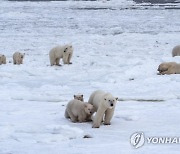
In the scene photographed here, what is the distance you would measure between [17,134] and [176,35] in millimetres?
18595

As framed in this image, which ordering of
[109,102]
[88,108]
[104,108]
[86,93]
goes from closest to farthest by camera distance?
[109,102], [104,108], [88,108], [86,93]

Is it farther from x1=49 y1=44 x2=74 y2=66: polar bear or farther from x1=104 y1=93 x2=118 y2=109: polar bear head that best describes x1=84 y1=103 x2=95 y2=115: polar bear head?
x1=49 y1=44 x2=74 y2=66: polar bear

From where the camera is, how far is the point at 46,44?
20.8 meters

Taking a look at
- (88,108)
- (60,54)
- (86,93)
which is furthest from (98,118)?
(60,54)

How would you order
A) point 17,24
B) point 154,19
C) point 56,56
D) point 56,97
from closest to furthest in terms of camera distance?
1. point 56,97
2. point 56,56
3. point 17,24
4. point 154,19

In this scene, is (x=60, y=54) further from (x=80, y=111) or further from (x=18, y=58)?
(x=80, y=111)

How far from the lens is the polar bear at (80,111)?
265 inches

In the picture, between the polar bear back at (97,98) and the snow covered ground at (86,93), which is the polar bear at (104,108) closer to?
the polar bear back at (97,98)

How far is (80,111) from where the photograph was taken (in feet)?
22.4

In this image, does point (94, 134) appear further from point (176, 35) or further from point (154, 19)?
point (154, 19)

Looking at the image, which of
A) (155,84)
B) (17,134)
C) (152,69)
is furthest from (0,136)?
(152,69)

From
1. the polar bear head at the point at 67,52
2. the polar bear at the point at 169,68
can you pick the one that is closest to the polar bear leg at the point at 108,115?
the polar bear at the point at 169,68

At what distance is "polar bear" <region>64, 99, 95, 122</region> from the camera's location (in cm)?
673

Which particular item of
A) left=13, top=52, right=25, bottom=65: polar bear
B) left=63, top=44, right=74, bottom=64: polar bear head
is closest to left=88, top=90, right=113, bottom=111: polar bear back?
left=63, top=44, right=74, bottom=64: polar bear head
